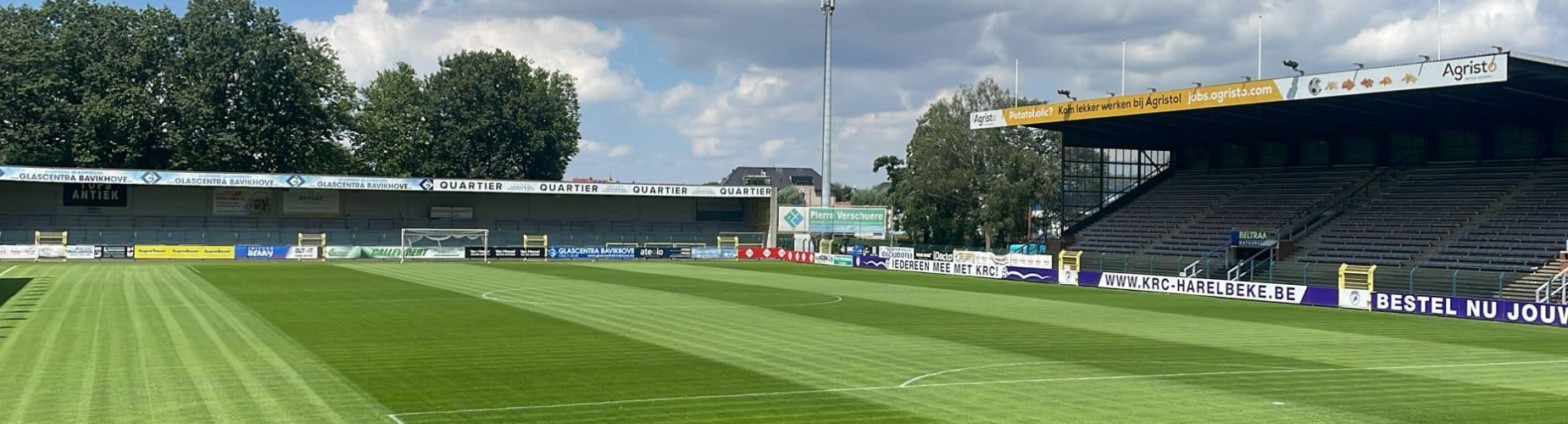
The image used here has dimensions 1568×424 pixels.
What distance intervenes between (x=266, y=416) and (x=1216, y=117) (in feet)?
162

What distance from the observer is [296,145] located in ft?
275

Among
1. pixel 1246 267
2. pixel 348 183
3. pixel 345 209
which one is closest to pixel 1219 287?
pixel 1246 267

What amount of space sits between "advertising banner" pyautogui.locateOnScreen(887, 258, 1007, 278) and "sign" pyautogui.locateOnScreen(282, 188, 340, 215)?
120 ft

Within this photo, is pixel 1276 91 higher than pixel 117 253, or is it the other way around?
pixel 1276 91

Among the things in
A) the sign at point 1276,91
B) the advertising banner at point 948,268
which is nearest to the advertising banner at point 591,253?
the advertising banner at point 948,268

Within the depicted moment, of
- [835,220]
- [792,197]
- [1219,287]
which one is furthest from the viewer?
[792,197]

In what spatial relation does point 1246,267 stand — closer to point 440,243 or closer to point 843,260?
point 843,260

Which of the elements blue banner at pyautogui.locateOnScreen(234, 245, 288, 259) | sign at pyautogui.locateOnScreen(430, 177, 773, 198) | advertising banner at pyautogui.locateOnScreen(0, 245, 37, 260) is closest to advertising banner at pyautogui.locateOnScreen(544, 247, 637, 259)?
sign at pyautogui.locateOnScreen(430, 177, 773, 198)

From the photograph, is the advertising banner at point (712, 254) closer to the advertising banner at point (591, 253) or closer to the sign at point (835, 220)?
the advertising banner at point (591, 253)

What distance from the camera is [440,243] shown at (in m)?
74.3

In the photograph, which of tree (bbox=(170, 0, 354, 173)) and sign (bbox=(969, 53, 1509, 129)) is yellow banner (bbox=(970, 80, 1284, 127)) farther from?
tree (bbox=(170, 0, 354, 173))

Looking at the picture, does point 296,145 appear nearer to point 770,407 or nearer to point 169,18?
point 169,18

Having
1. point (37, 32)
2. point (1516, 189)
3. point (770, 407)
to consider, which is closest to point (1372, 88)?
point (1516, 189)

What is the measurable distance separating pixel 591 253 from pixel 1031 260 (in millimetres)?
29951
